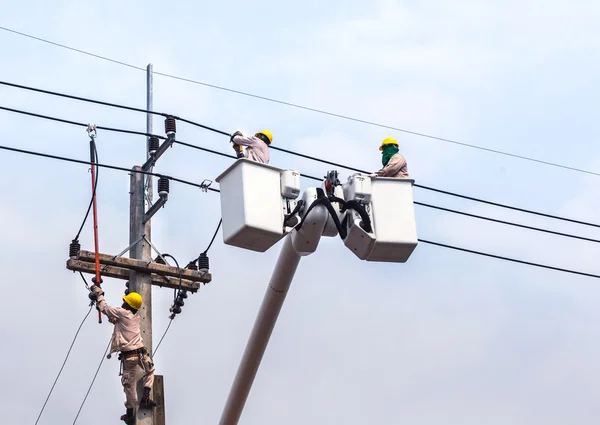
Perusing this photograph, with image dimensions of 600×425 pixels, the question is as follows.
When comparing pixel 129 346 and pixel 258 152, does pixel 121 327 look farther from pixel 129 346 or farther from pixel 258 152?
pixel 258 152

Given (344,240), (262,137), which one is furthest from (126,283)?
(344,240)

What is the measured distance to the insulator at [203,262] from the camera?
40.5 feet

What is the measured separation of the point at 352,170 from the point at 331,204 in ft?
12.8

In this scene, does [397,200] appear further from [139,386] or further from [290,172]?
[139,386]

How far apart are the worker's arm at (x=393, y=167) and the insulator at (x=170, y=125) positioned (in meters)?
2.98

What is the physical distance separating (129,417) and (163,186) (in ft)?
8.04

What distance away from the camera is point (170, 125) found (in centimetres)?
1220

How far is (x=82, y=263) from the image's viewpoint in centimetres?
1139

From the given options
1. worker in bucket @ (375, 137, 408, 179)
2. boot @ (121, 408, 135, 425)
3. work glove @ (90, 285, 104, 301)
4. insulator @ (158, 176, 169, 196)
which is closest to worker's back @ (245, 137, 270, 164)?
worker in bucket @ (375, 137, 408, 179)

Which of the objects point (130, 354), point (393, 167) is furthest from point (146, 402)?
point (393, 167)

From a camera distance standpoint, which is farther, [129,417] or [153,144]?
[153,144]

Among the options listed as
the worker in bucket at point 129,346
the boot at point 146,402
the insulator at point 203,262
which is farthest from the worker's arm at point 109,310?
the insulator at point 203,262

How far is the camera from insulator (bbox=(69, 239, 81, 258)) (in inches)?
448

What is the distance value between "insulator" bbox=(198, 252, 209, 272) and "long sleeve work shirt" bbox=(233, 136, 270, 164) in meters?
2.68
